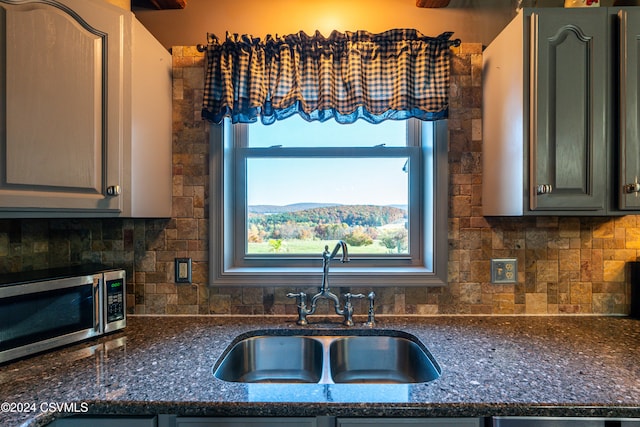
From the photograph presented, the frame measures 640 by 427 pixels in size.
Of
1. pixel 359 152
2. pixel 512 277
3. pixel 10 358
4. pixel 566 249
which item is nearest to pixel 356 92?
pixel 359 152

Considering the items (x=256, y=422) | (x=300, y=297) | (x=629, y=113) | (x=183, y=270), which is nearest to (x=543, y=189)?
(x=629, y=113)

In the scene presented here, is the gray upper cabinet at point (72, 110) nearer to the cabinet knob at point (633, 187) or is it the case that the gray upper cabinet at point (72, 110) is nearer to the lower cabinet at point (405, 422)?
the lower cabinet at point (405, 422)

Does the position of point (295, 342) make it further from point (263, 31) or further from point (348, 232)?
point (263, 31)

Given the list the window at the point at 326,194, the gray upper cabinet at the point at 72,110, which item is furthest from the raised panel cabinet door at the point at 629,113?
the gray upper cabinet at the point at 72,110

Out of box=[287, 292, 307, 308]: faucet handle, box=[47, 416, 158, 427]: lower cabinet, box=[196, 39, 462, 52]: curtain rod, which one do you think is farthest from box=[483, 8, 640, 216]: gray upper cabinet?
box=[47, 416, 158, 427]: lower cabinet

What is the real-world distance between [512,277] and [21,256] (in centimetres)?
222

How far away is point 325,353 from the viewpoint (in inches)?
52.4

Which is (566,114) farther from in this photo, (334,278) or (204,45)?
(204,45)

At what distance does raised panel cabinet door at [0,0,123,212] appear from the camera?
38.8 inches

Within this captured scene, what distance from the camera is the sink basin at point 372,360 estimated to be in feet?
4.45

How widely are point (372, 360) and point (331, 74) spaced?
50.4 inches

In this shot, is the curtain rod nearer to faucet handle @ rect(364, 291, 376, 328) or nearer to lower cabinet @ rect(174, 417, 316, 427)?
faucet handle @ rect(364, 291, 376, 328)

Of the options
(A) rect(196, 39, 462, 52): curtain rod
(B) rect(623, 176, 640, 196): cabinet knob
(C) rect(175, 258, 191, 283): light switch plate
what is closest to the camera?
(B) rect(623, 176, 640, 196): cabinet knob

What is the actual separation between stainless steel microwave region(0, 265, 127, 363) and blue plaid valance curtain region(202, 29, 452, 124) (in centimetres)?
83
